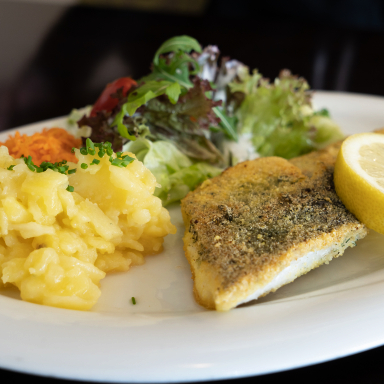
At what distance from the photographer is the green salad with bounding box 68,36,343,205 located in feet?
9.33

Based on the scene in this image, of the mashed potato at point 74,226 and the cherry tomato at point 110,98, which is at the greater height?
the cherry tomato at point 110,98

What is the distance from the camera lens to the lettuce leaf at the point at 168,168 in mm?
2789

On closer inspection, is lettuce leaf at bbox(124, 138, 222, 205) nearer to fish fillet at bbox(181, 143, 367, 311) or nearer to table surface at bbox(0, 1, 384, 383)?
fish fillet at bbox(181, 143, 367, 311)

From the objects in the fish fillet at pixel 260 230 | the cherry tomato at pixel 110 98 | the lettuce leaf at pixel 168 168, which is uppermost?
the cherry tomato at pixel 110 98

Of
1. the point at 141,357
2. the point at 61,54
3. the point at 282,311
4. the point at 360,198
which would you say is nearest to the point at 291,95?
the point at 360,198

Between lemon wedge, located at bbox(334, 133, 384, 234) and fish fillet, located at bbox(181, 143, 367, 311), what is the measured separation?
0.20 ft

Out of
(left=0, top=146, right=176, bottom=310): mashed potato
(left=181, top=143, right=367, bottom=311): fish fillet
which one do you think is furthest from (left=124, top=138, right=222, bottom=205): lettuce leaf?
(left=0, top=146, right=176, bottom=310): mashed potato

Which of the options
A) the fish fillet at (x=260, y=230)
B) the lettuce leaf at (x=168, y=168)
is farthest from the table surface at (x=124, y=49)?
the fish fillet at (x=260, y=230)

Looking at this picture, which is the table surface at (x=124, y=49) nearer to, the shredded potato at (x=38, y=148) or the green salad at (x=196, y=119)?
the green salad at (x=196, y=119)

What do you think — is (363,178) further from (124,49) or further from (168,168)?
(124,49)

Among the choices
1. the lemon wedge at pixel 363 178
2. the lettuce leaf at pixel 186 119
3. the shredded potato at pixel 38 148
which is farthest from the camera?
the lettuce leaf at pixel 186 119

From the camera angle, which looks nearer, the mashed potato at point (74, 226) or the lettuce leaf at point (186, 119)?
the mashed potato at point (74, 226)

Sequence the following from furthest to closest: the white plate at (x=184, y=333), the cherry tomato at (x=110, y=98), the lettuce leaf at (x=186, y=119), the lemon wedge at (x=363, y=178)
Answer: the cherry tomato at (x=110, y=98) → the lettuce leaf at (x=186, y=119) → the lemon wedge at (x=363, y=178) → the white plate at (x=184, y=333)

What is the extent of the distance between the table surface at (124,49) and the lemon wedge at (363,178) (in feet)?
10.5
